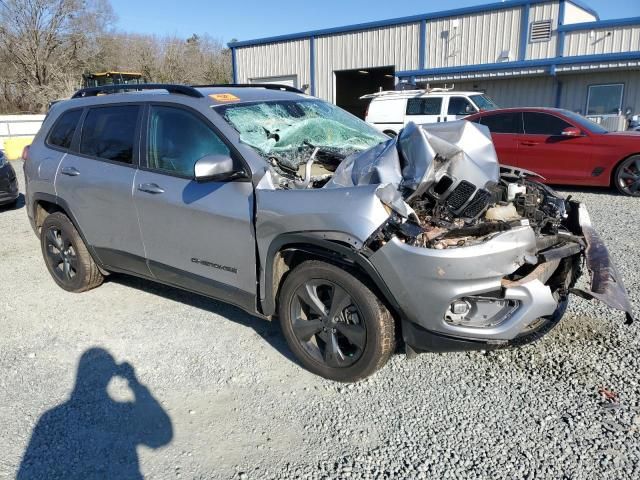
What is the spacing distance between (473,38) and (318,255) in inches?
758

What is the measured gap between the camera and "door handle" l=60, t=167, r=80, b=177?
458 centimetres

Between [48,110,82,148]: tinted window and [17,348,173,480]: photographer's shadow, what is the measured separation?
240 centimetres

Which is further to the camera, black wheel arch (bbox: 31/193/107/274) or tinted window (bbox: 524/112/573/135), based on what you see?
tinted window (bbox: 524/112/573/135)

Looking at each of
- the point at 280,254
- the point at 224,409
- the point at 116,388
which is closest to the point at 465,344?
the point at 280,254

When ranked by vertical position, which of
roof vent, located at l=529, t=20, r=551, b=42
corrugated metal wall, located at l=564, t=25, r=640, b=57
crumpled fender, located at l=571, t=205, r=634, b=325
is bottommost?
crumpled fender, located at l=571, t=205, r=634, b=325

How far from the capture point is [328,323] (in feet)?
10.6

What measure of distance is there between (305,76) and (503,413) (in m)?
23.9

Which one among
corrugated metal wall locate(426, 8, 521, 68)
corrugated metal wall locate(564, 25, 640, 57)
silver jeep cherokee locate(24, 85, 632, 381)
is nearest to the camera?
silver jeep cherokee locate(24, 85, 632, 381)

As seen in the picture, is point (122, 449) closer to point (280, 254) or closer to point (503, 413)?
point (280, 254)

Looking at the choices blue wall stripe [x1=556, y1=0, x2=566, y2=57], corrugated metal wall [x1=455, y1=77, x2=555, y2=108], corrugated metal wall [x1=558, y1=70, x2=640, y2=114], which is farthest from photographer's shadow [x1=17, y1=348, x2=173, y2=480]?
blue wall stripe [x1=556, y1=0, x2=566, y2=57]

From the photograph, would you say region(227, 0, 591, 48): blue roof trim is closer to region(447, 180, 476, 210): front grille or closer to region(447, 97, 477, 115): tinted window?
region(447, 97, 477, 115): tinted window

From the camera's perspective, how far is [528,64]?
17.5 m

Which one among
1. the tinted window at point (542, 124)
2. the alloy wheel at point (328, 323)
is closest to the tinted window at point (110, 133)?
the alloy wheel at point (328, 323)

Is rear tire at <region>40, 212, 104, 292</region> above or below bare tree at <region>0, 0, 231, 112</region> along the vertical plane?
below
